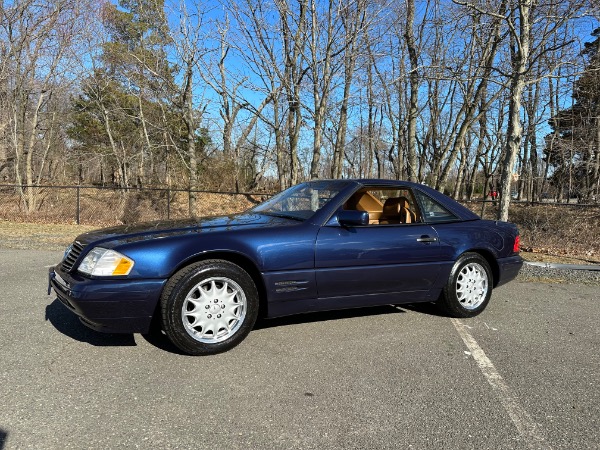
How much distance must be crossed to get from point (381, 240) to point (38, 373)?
2.97m

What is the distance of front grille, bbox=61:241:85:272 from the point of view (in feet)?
11.6

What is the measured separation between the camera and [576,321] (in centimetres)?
466

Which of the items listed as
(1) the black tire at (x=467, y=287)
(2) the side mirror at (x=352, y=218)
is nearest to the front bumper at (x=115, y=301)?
(2) the side mirror at (x=352, y=218)

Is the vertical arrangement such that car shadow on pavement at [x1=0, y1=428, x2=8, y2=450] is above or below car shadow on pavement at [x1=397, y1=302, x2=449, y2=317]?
below

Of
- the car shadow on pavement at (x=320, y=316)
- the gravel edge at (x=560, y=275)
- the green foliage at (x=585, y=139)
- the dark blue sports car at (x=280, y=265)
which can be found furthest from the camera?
the green foliage at (x=585, y=139)

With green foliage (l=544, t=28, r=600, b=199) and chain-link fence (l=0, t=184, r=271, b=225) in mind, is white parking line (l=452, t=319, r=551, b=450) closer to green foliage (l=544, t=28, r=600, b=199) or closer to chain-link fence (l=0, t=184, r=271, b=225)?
chain-link fence (l=0, t=184, r=271, b=225)

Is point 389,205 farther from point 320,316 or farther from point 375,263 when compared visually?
point 320,316

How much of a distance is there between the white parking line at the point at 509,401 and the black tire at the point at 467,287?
55cm

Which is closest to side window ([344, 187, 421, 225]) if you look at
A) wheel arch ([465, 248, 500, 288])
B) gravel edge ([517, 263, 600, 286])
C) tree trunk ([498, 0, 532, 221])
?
wheel arch ([465, 248, 500, 288])

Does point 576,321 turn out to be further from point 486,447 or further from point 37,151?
point 37,151

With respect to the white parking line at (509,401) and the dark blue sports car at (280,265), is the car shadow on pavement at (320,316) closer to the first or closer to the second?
the dark blue sports car at (280,265)

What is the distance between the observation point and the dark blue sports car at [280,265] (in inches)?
127

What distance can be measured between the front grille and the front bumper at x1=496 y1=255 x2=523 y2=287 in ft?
14.0

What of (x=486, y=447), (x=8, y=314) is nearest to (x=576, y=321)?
(x=486, y=447)
